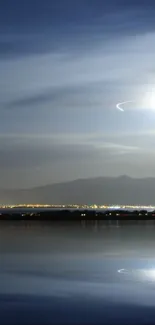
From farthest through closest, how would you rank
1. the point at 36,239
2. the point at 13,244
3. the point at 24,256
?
the point at 36,239, the point at 13,244, the point at 24,256

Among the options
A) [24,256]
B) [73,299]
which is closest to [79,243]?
[24,256]

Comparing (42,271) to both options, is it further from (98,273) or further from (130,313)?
(130,313)

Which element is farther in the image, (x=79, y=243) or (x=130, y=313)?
(x=79, y=243)

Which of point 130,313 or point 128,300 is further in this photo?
point 128,300

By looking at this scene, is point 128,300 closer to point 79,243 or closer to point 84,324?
point 84,324

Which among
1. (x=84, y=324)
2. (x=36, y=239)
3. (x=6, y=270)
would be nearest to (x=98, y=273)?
(x=6, y=270)

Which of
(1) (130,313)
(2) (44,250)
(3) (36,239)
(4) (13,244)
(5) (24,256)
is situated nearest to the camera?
(1) (130,313)
